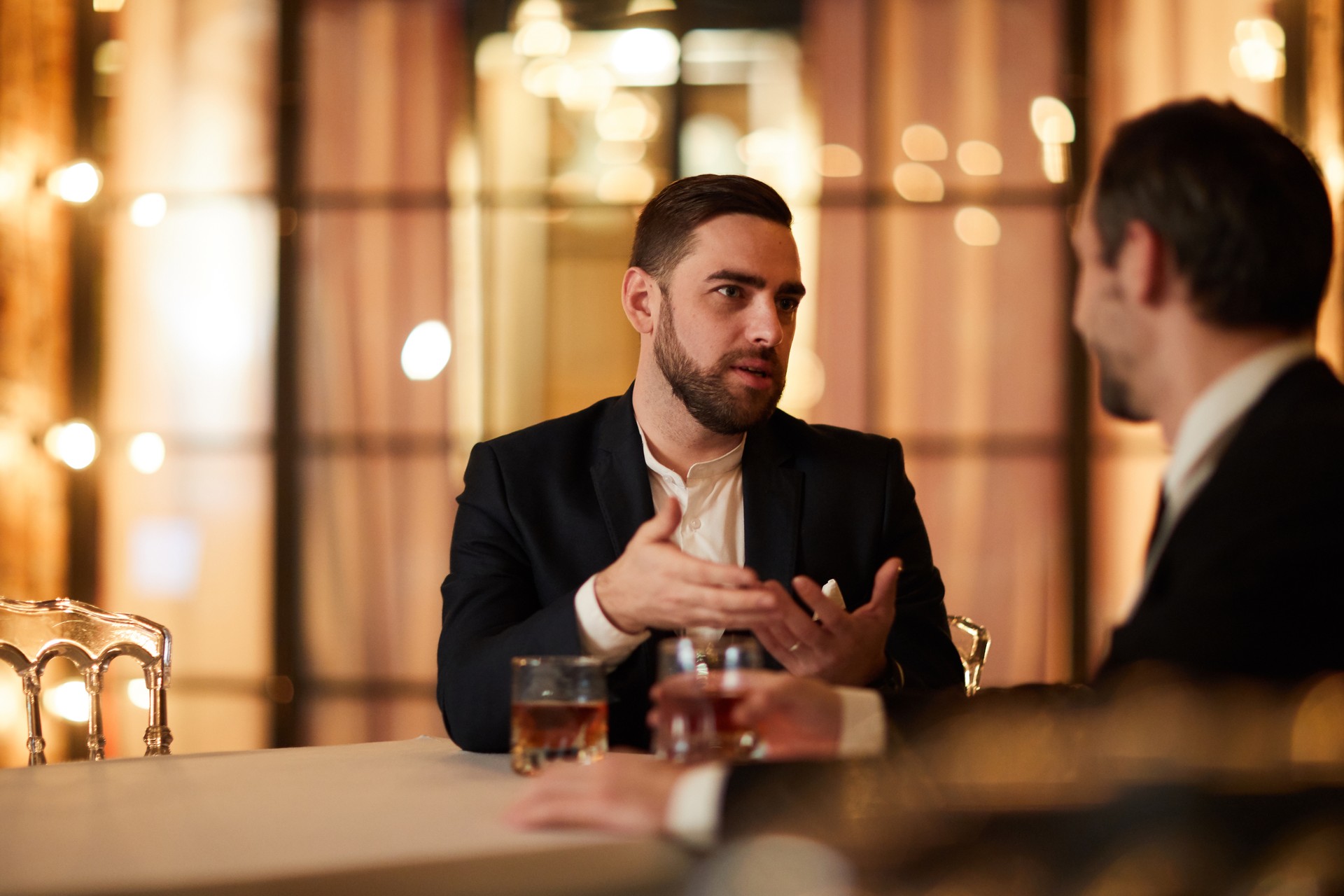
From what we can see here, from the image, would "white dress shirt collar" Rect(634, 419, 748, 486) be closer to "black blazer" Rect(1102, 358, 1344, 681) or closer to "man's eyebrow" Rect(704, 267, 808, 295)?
"man's eyebrow" Rect(704, 267, 808, 295)

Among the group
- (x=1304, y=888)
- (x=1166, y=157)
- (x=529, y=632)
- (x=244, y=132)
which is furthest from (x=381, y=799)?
(x=244, y=132)

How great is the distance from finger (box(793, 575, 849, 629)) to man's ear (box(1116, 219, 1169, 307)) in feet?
1.61

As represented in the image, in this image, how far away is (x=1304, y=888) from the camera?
2.90 feet

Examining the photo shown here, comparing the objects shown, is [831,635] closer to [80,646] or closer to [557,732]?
[557,732]

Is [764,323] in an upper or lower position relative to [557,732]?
upper

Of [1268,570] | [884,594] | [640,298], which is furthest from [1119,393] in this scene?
[640,298]

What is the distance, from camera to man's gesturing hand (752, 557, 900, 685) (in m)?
1.40

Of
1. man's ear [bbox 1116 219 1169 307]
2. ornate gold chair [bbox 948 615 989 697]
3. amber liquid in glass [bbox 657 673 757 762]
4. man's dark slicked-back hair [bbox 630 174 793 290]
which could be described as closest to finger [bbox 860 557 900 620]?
amber liquid in glass [bbox 657 673 757 762]

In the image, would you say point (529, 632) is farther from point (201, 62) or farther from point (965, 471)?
point (201, 62)

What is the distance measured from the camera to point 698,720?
1188 mm

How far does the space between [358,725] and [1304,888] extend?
3.15 metres

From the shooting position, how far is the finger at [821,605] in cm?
138

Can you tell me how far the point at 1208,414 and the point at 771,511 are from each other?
885 millimetres

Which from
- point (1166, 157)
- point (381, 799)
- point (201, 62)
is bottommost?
point (381, 799)
